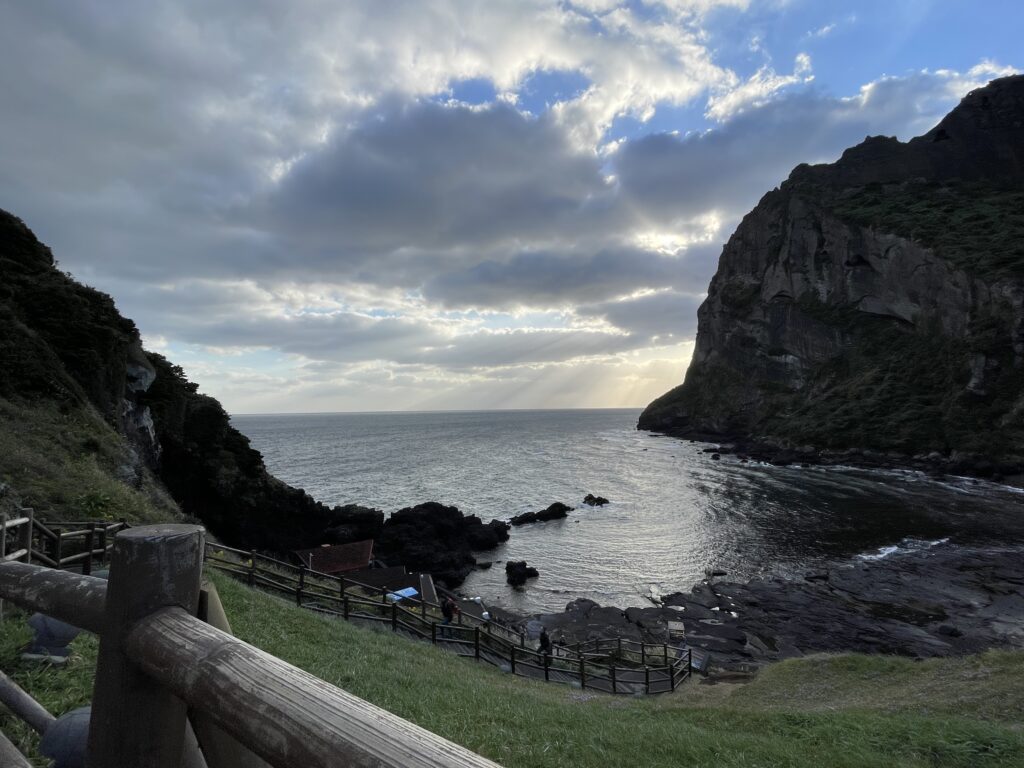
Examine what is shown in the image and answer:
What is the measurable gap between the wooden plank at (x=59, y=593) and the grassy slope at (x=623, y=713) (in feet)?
10.3

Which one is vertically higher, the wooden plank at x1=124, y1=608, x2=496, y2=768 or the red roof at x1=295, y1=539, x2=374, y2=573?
the wooden plank at x1=124, y1=608, x2=496, y2=768

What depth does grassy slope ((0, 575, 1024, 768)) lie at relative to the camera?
6949 mm

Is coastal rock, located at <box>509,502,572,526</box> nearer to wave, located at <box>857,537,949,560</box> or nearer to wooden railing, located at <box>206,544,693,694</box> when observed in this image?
wave, located at <box>857,537,949,560</box>

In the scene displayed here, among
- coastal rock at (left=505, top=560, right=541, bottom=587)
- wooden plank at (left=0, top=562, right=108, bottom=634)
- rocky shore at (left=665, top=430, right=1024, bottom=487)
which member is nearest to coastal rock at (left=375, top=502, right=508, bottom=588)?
coastal rock at (left=505, top=560, right=541, bottom=587)

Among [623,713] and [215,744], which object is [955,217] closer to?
[623,713]

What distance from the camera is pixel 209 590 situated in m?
1.95

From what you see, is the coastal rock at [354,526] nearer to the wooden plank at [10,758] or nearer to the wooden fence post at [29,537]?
the wooden fence post at [29,537]

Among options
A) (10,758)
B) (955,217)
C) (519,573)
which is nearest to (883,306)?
(955,217)

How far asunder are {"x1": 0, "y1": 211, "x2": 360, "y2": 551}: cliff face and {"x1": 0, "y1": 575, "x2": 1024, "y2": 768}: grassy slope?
780cm

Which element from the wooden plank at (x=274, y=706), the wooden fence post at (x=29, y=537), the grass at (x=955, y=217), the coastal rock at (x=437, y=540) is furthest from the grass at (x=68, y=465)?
the grass at (x=955, y=217)

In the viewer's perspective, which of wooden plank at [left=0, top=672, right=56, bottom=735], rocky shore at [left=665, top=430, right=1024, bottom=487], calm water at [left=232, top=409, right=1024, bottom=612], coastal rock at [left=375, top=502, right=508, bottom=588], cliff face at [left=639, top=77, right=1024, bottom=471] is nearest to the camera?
wooden plank at [left=0, top=672, right=56, bottom=735]

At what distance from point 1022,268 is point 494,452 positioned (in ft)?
286

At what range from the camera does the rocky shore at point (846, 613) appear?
2450 centimetres

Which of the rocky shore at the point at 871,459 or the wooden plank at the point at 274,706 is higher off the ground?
the wooden plank at the point at 274,706
